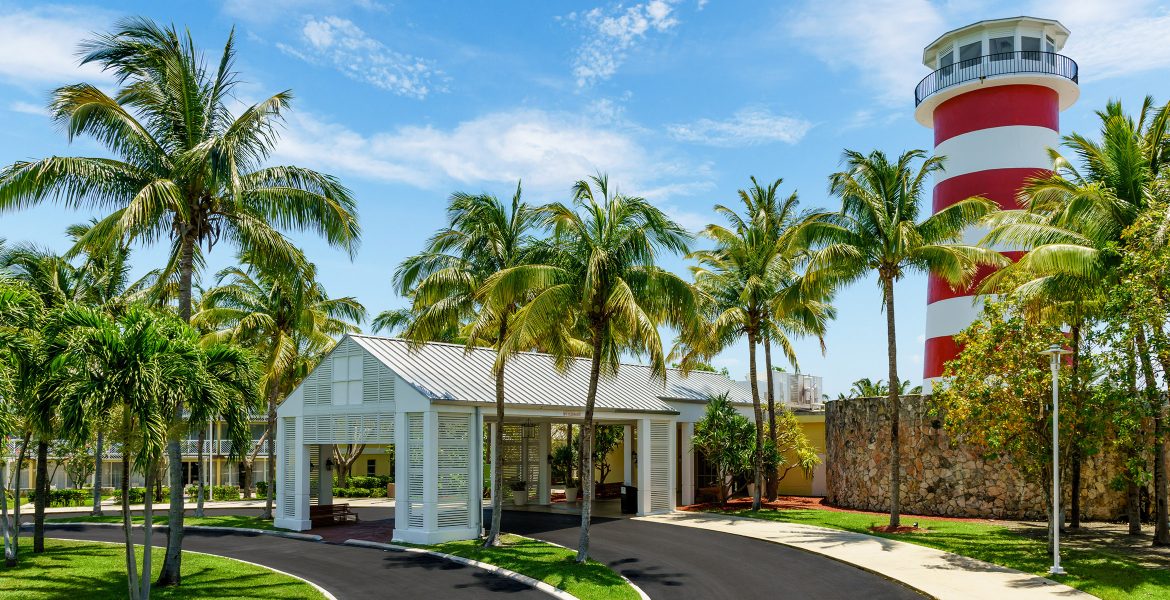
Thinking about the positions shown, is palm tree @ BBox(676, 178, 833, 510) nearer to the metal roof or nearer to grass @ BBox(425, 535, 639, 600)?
the metal roof

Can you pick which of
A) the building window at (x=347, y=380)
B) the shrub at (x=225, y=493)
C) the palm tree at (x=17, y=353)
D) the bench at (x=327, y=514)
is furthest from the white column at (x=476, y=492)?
the shrub at (x=225, y=493)

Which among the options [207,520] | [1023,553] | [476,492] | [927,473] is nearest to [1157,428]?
[1023,553]

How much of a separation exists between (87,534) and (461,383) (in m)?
12.6

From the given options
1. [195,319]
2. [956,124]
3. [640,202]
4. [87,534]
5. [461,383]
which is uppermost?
[956,124]

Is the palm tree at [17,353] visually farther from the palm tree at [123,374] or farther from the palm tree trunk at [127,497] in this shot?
the palm tree trunk at [127,497]

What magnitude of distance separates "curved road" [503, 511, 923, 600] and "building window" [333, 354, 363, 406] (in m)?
5.77

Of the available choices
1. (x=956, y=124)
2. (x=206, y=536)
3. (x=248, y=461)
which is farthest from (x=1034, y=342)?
(x=248, y=461)

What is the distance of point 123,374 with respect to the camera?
520 inches

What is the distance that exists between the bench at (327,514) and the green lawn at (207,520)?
53.2 inches

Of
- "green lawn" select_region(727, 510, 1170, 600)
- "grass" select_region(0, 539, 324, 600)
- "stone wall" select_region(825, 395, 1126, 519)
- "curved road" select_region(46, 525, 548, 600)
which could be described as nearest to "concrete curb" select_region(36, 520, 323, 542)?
"curved road" select_region(46, 525, 548, 600)

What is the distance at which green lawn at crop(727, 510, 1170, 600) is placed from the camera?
15820mm

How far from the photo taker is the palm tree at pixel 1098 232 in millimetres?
19219

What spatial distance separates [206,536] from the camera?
2589cm

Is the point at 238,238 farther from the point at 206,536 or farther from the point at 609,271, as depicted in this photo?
the point at 206,536
